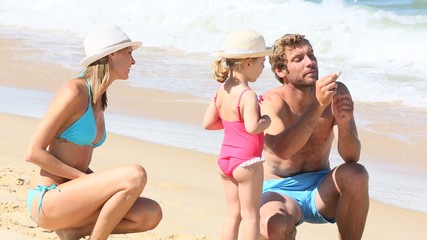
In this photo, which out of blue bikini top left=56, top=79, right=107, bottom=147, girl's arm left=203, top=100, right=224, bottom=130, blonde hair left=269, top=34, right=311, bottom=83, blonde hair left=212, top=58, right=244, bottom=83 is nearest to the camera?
blue bikini top left=56, top=79, right=107, bottom=147

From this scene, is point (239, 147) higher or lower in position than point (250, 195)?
higher

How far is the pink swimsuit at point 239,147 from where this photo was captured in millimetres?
4930

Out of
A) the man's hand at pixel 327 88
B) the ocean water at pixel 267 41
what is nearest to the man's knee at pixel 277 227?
the man's hand at pixel 327 88

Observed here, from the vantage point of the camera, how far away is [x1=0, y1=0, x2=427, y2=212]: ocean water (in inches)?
364

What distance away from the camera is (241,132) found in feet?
16.2

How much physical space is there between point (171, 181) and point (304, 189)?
2.07 meters

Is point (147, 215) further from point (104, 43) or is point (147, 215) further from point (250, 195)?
point (104, 43)

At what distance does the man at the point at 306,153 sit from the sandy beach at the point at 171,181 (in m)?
0.75

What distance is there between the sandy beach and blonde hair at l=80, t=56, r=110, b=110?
3.15 feet

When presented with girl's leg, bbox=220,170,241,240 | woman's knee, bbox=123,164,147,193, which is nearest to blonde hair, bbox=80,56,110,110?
woman's knee, bbox=123,164,147,193

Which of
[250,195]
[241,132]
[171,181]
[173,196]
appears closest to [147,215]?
[250,195]

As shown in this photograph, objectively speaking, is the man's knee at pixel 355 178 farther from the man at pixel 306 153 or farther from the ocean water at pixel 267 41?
the ocean water at pixel 267 41

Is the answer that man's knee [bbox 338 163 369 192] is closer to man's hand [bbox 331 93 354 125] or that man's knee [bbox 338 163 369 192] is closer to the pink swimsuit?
man's hand [bbox 331 93 354 125]

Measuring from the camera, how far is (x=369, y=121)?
1010 centimetres
